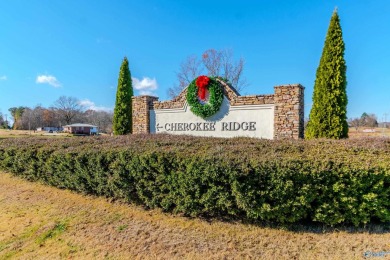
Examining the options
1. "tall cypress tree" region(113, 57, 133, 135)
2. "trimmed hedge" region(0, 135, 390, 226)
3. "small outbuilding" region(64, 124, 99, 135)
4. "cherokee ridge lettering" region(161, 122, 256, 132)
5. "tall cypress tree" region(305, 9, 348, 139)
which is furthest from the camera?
"small outbuilding" region(64, 124, 99, 135)

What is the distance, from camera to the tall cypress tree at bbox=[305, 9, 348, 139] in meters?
6.07

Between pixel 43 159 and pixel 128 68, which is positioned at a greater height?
pixel 128 68

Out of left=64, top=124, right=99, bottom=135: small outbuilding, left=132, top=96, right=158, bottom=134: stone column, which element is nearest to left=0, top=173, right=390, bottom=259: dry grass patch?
left=132, top=96, right=158, bottom=134: stone column

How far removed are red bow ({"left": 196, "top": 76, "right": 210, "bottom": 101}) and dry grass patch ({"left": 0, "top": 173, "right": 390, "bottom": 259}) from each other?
4176 millimetres

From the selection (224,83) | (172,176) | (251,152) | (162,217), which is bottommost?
(162,217)

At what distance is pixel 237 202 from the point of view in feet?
10.7

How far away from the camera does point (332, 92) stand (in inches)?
241

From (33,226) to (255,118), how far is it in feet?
18.4

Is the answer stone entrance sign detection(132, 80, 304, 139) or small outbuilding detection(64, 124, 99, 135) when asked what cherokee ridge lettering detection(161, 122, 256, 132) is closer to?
stone entrance sign detection(132, 80, 304, 139)

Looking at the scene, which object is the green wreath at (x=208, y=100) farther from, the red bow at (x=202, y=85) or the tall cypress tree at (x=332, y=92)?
the tall cypress tree at (x=332, y=92)

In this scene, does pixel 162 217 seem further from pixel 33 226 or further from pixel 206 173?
pixel 33 226

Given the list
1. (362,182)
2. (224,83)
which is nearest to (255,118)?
(224,83)

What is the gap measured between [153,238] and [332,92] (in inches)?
220

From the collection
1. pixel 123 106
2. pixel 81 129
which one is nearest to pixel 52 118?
pixel 81 129
